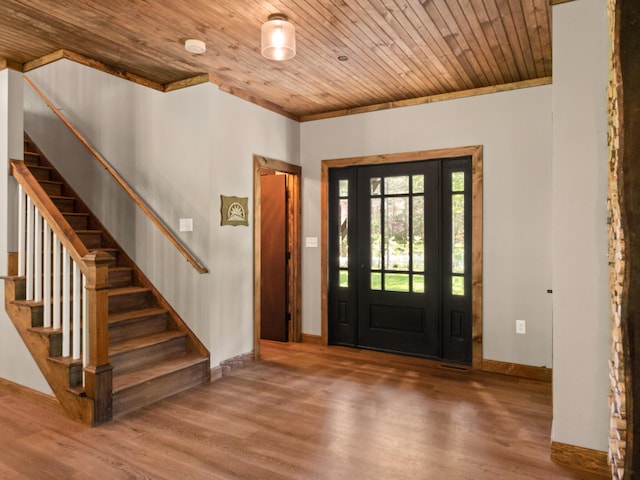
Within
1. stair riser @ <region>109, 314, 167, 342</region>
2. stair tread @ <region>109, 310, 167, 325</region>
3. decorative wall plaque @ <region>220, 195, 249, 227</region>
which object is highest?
decorative wall plaque @ <region>220, 195, 249, 227</region>

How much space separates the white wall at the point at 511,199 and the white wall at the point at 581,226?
5.17 ft

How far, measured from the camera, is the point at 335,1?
2.58 meters

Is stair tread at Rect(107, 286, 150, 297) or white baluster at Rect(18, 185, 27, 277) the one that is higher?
white baluster at Rect(18, 185, 27, 277)

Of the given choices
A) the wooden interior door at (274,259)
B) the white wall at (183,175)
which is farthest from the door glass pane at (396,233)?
the white wall at (183,175)

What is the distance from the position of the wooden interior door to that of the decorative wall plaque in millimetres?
952

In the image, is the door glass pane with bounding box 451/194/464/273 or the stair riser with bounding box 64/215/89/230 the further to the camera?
the stair riser with bounding box 64/215/89/230

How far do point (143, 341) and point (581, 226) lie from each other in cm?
336

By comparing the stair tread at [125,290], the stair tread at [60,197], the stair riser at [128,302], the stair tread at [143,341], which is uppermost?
the stair tread at [60,197]

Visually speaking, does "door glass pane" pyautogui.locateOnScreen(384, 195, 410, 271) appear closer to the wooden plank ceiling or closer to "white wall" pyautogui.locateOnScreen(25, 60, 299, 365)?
the wooden plank ceiling

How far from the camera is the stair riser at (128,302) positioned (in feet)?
12.8

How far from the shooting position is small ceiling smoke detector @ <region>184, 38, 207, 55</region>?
313 cm

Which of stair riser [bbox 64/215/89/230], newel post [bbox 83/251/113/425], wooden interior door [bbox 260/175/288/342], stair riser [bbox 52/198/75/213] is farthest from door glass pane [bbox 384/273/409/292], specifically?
stair riser [bbox 52/198/75/213]

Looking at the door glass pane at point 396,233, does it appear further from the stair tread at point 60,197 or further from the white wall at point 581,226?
the stair tread at point 60,197

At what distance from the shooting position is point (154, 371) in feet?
11.4
